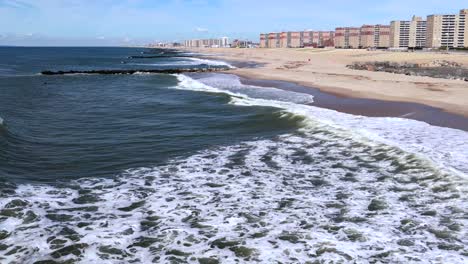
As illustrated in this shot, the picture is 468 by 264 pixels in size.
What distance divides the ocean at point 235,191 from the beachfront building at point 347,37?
17737cm

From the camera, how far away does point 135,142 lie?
14.5m

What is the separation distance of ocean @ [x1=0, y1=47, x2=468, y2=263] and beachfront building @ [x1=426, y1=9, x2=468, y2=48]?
135 m

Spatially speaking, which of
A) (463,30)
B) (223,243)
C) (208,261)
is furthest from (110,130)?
(463,30)

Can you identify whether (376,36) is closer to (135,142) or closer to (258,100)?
(258,100)

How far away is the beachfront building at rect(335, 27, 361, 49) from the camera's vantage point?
605 feet

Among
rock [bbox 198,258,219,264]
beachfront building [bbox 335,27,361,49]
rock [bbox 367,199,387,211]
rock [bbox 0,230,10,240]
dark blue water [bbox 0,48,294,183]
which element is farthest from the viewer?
beachfront building [bbox 335,27,361,49]

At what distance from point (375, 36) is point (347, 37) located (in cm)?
1762

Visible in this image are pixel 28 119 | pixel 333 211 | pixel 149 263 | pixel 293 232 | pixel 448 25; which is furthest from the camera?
pixel 448 25

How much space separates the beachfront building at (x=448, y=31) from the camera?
132125 millimetres

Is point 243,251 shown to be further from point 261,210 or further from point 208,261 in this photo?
point 261,210

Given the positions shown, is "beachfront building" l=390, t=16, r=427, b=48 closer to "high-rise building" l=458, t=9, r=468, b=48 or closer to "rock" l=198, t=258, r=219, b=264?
"high-rise building" l=458, t=9, r=468, b=48

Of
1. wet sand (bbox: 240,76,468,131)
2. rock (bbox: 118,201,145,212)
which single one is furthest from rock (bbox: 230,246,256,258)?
wet sand (bbox: 240,76,468,131)

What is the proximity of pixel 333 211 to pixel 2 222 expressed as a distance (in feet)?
19.8

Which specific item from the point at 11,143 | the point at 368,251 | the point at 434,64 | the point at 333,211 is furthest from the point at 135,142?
the point at 434,64
